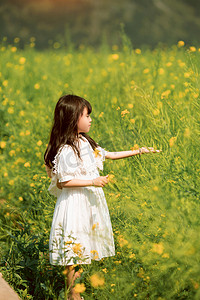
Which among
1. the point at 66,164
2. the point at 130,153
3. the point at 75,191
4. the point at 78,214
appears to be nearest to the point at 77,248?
the point at 78,214

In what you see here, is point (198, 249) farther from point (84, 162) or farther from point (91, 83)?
point (91, 83)

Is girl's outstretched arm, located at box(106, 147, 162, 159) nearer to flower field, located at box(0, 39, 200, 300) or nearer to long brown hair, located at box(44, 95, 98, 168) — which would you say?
flower field, located at box(0, 39, 200, 300)

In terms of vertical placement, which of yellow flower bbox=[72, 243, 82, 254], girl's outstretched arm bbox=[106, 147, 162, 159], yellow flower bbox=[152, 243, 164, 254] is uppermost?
girl's outstretched arm bbox=[106, 147, 162, 159]

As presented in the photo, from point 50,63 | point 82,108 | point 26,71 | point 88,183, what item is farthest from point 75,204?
point 50,63

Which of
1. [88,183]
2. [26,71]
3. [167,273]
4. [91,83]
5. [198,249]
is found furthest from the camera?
[26,71]

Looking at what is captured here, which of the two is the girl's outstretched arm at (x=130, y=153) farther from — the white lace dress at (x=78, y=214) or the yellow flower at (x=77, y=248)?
the yellow flower at (x=77, y=248)

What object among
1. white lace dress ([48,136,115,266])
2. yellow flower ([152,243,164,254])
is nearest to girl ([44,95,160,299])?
white lace dress ([48,136,115,266])

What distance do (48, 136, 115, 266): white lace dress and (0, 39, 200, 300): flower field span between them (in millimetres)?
72

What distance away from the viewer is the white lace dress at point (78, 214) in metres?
1.86

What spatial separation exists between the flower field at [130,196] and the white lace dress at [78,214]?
7cm

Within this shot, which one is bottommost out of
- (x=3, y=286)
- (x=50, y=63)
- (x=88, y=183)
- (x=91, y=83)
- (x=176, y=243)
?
(x=3, y=286)

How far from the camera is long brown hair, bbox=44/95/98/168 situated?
2.00 metres

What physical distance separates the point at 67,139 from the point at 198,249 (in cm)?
93

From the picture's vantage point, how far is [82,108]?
6.65 ft
